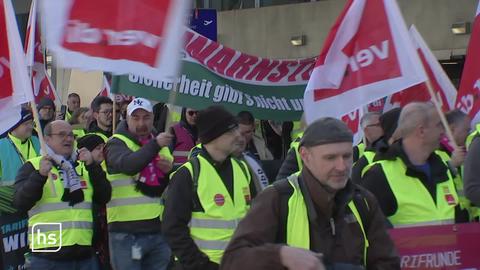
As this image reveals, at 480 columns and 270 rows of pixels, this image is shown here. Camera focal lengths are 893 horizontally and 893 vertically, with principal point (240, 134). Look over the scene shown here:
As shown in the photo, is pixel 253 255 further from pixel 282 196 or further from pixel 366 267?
pixel 366 267

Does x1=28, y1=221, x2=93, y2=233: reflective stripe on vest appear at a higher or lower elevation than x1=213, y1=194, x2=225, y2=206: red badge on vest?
lower

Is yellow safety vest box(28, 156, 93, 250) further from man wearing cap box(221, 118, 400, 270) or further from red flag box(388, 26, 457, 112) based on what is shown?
man wearing cap box(221, 118, 400, 270)

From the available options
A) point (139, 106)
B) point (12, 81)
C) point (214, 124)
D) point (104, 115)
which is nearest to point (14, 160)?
point (104, 115)

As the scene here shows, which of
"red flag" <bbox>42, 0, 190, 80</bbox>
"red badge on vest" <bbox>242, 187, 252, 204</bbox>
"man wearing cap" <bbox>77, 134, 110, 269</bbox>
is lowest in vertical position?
"man wearing cap" <bbox>77, 134, 110, 269</bbox>

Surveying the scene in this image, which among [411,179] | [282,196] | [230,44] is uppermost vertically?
[282,196]

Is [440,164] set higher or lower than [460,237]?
higher

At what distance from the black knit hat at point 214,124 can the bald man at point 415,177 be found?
0.90 metres

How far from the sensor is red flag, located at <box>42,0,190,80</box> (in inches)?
202

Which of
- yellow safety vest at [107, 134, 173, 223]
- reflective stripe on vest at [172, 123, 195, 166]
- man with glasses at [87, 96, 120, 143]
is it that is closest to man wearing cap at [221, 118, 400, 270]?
yellow safety vest at [107, 134, 173, 223]

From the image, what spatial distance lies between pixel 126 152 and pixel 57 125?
61 centimetres

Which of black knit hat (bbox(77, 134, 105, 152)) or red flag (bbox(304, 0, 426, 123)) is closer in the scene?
red flag (bbox(304, 0, 426, 123))

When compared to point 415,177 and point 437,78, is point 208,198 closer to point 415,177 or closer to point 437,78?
point 415,177

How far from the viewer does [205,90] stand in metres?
8.53

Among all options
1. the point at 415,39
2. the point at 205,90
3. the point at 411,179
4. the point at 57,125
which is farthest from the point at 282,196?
the point at 205,90
